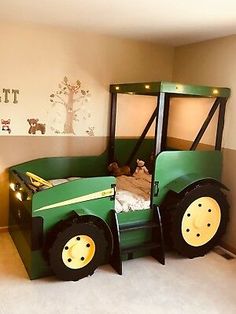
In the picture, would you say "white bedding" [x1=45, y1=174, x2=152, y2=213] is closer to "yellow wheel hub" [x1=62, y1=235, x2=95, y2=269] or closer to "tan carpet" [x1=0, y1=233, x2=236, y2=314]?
"yellow wheel hub" [x1=62, y1=235, x2=95, y2=269]

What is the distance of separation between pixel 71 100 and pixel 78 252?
1.68 meters

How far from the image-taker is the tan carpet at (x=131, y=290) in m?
2.30

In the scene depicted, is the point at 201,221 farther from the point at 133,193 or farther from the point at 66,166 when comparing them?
the point at 66,166

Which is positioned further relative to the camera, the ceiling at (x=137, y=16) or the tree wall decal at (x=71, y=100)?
the tree wall decal at (x=71, y=100)

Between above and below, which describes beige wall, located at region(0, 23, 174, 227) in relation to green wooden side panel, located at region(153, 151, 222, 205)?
above

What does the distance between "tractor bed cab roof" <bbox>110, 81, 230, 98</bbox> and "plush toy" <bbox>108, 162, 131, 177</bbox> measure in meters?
0.84

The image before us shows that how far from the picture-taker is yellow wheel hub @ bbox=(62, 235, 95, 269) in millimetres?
2562

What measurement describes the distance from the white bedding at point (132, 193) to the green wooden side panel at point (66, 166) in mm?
143

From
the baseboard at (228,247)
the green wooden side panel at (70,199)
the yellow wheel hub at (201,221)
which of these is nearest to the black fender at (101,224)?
the green wooden side panel at (70,199)

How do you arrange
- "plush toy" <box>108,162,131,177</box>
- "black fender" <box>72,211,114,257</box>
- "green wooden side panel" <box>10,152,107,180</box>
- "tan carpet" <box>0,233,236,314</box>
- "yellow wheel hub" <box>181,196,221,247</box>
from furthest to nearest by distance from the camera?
"plush toy" <box>108,162,131,177</box>, "green wooden side panel" <box>10,152,107,180</box>, "yellow wheel hub" <box>181,196,221,247</box>, "black fender" <box>72,211,114,257</box>, "tan carpet" <box>0,233,236,314</box>

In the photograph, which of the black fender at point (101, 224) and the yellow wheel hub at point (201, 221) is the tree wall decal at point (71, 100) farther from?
the yellow wheel hub at point (201, 221)

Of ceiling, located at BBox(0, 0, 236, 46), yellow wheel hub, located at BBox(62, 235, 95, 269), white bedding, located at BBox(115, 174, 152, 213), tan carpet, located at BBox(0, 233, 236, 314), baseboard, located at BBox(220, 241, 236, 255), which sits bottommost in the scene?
tan carpet, located at BBox(0, 233, 236, 314)

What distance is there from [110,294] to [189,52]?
2.76 metres

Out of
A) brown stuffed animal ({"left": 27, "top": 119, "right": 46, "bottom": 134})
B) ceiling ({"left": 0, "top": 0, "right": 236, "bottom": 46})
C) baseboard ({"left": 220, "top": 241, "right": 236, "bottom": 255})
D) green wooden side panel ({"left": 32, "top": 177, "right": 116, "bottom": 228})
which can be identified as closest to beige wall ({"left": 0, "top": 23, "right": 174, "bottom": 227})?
brown stuffed animal ({"left": 27, "top": 119, "right": 46, "bottom": 134})
